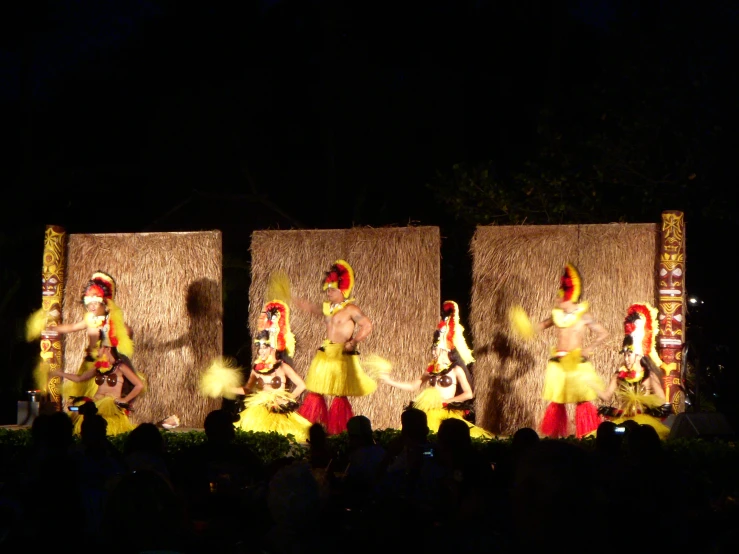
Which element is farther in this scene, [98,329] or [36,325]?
[36,325]

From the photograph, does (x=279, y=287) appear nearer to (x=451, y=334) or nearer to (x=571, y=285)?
(x=451, y=334)

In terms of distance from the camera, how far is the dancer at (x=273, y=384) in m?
8.18

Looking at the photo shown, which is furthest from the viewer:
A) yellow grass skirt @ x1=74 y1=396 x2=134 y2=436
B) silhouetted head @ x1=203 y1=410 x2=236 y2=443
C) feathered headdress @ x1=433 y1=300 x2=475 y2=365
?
yellow grass skirt @ x1=74 y1=396 x2=134 y2=436

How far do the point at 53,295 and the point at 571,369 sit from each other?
492cm

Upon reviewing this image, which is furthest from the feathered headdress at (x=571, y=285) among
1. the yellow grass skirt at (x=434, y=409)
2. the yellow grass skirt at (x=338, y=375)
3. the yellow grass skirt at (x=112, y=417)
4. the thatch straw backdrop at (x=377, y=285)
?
Result: the yellow grass skirt at (x=112, y=417)

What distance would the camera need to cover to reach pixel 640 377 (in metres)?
7.62

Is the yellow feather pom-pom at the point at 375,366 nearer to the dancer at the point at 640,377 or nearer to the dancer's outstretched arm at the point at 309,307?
the dancer's outstretched arm at the point at 309,307

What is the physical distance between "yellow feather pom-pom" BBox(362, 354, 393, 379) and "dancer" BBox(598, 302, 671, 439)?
206 centimetres

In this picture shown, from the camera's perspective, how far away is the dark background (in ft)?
33.1

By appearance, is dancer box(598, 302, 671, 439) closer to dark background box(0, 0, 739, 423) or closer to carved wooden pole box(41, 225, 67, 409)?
dark background box(0, 0, 739, 423)

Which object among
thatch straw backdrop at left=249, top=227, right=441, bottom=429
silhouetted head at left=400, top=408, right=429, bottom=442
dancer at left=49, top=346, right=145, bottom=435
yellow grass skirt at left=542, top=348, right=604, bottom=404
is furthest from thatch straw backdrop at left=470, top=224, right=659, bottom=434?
silhouetted head at left=400, top=408, right=429, bottom=442

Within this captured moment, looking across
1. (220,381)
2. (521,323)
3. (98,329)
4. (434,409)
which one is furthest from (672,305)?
(98,329)

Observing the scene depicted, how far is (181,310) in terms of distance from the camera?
998 centimetres

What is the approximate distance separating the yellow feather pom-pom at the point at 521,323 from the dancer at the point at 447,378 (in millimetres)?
554
